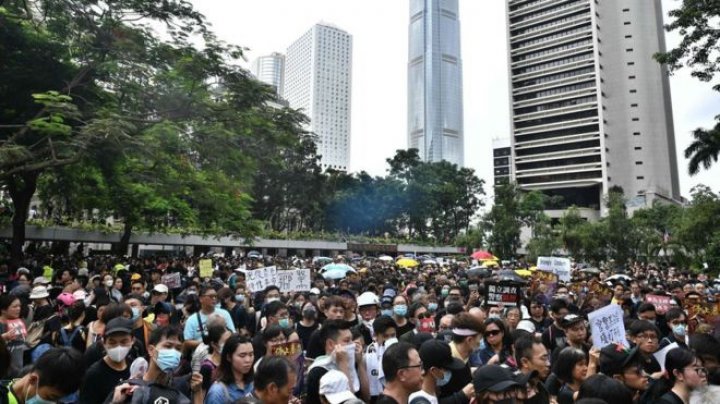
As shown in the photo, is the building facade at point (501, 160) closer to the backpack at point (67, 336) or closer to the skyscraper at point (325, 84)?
the skyscraper at point (325, 84)

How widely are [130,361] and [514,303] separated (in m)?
5.24

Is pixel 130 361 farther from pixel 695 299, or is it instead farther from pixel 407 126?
pixel 407 126

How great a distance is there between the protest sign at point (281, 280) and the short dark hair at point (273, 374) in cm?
612

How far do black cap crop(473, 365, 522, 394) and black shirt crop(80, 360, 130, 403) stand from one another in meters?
2.67

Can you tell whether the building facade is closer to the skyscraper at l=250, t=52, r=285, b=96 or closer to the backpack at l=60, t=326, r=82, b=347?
the skyscraper at l=250, t=52, r=285, b=96

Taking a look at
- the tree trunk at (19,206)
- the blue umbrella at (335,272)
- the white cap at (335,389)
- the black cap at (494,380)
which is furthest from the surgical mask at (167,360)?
the tree trunk at (19,206)

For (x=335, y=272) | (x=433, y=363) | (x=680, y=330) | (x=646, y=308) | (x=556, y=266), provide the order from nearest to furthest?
1. (x=433, y=363)
2. (x=680, y=330)
3. (x=646, y=308)
4. (x=556, y=266)
5. (x=335, y=272)

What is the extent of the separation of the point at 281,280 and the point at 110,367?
17.7 feet

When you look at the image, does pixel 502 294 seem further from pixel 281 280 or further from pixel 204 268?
pixel 204 268

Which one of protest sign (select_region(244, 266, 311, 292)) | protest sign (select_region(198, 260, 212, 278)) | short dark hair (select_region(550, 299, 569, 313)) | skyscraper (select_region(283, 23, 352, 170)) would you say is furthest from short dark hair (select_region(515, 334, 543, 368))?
skyscraper (select_region(283, 23, 352, 170))

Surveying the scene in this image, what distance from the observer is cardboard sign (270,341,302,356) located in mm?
3852

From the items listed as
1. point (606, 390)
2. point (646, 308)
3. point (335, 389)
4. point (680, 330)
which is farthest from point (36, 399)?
point (646, 308)

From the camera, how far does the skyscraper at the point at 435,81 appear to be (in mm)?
142500

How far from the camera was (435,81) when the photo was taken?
14538cm
